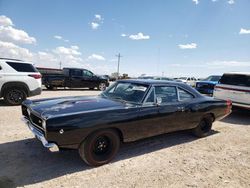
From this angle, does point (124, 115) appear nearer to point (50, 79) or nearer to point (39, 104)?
point (39, 104)

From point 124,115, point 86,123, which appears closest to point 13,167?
point 86,123

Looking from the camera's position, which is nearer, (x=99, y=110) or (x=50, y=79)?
(x=99, y=110)

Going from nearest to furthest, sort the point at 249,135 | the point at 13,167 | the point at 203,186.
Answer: the point at 203,186, the point at 13,167, the point at 249,135

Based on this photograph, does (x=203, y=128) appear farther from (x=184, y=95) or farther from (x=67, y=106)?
(x=67, y=106)

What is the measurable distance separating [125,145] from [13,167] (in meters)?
2.31

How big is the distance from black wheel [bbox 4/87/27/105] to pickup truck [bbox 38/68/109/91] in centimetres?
676

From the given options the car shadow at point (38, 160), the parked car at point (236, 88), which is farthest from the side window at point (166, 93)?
the parked car at point (236, 88)

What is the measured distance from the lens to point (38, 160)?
162 inches

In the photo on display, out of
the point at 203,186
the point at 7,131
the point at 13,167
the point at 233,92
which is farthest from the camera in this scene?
the point at 233,92

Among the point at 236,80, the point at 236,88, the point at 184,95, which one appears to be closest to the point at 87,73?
the point at 236,80

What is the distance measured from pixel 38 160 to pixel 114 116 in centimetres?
162

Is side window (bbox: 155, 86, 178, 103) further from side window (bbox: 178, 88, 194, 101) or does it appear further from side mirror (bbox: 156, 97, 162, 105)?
side window (bbox: 178, 88, 194, 101)

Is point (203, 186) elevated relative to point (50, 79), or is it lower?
lower

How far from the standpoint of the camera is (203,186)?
11.4ft
